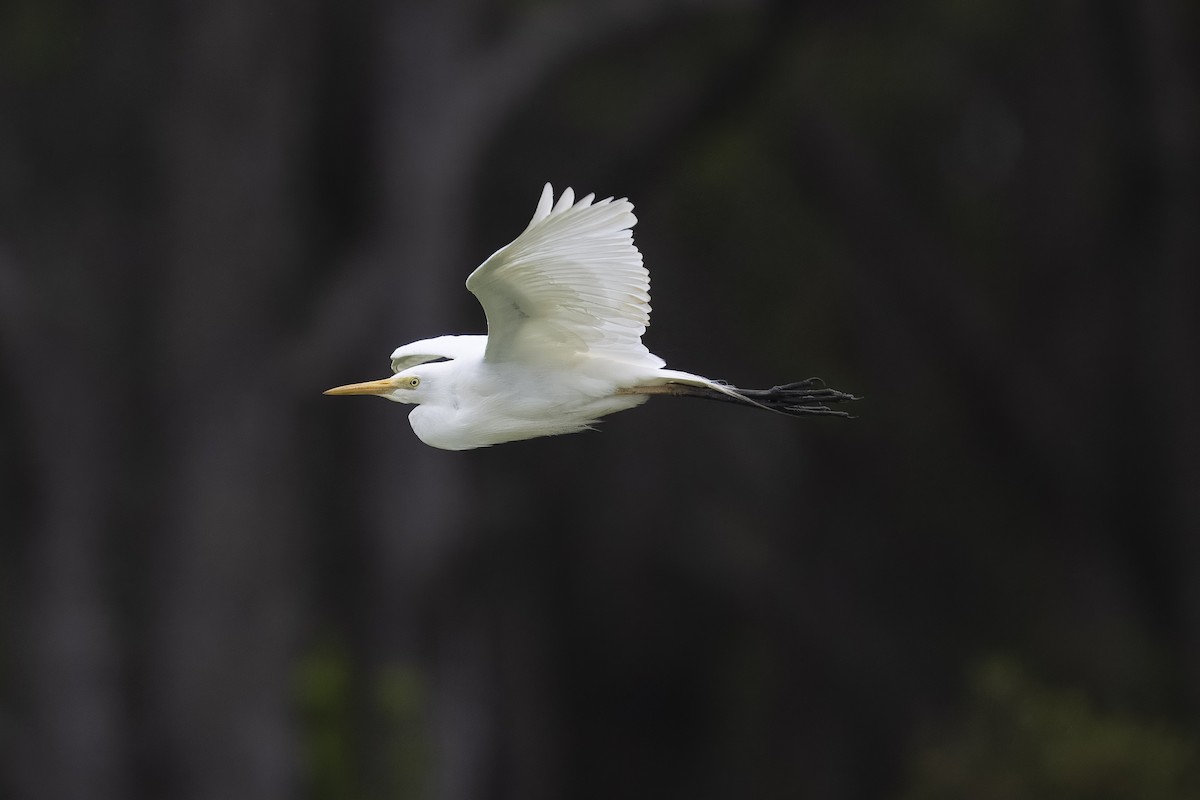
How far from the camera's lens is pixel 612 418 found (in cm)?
1404

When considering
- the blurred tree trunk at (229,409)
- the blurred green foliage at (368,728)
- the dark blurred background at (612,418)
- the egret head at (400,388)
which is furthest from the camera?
the blurred tree trunk at (229,409)

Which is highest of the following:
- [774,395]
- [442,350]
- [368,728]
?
[442,350]

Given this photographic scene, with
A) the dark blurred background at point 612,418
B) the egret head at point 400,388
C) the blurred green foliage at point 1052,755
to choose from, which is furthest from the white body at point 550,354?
the dark blurred background at point 612,418

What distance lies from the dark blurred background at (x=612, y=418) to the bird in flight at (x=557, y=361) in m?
4.53

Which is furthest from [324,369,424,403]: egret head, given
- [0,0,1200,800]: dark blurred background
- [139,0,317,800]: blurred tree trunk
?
[139,0,317,800]: blurred tree trunk

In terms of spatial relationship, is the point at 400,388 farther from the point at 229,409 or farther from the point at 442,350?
the point at 229,409

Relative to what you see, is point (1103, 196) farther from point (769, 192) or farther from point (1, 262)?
point (1, 262)

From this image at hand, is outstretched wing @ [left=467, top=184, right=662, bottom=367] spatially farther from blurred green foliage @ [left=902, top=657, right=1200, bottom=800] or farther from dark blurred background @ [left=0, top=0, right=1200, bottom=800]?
dark blurred background @ [left=0, top=0, right=1200, bottom=800]

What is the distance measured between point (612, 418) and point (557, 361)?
1025cm

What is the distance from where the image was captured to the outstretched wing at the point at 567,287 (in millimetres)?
3373

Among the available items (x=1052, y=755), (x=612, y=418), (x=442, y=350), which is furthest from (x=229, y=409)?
(x=442, y=350)

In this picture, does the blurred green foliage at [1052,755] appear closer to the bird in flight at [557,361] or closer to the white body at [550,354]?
the bird in flight at [557,361]

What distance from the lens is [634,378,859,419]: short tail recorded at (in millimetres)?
3727

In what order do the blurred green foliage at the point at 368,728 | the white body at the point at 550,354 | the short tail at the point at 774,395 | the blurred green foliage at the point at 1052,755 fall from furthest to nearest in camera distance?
the blurred green foliage at the point at 368,728
the blurred green foliage at the point at 1052,755
the short tail at the point at 774,395
the white body at the point at 550,354
